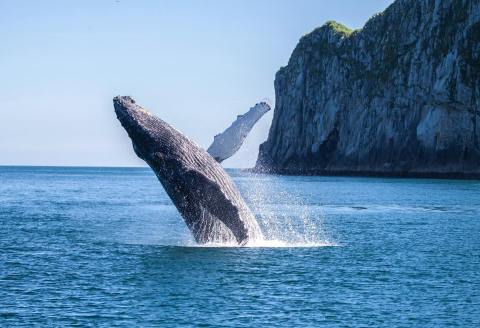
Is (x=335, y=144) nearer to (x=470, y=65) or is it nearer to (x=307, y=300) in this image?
(x=470, y=65)

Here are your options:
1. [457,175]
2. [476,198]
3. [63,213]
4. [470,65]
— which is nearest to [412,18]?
[470,65]

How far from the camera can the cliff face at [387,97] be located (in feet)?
365

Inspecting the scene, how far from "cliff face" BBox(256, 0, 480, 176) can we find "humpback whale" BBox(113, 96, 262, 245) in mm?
90188

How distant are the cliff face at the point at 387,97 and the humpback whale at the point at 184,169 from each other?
90.2 meters

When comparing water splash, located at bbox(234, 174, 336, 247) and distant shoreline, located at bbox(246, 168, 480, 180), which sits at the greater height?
distant shoreline, located at bbox(246, 168, 480, 180)

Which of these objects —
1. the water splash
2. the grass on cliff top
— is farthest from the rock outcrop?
the grass on cliff top

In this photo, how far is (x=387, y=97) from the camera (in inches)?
5182

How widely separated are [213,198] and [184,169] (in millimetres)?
1166

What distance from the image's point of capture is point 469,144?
110m

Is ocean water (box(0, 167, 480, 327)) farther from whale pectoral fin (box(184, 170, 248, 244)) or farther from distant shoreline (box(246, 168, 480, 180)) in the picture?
distant shoreline (box(246, 168, 480, 180))

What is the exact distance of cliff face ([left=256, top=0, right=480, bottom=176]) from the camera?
365 ft

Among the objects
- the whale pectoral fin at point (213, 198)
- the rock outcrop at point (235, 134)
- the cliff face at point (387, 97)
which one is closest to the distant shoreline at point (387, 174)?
the cliff face at point (387, 97)

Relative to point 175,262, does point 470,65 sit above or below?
above

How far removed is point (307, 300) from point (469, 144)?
9263 centimetres
